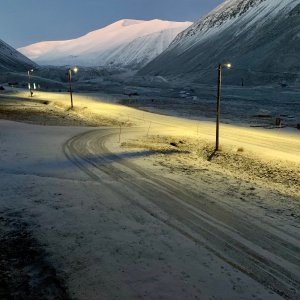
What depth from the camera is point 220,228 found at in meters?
13.6

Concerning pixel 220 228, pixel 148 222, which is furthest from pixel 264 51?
pixel 148 222

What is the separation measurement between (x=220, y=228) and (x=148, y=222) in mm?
2528

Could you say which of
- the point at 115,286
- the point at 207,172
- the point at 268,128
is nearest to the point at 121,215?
the point at 115,286

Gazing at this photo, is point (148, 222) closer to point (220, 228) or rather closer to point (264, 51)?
point (220, 228)

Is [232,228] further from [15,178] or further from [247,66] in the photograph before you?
[247,66]

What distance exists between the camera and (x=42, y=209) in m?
14.6

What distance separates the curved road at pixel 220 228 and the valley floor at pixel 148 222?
41 mm

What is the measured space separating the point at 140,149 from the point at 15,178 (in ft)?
35.7

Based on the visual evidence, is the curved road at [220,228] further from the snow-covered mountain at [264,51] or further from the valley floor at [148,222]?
the snow-covered mountain at [264,51]

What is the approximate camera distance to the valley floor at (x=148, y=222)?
985 cm

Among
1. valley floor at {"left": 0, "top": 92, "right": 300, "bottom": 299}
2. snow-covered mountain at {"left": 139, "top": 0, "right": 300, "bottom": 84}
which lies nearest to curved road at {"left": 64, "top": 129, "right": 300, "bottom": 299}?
valley floor at {"left": 0, "top": 92, "right": 300, "bottom": 299}

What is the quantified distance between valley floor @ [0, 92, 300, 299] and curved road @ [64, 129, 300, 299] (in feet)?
0.13

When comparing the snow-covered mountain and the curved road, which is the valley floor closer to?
the curved road

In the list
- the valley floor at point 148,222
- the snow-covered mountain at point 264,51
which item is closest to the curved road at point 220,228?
the valley floor at point 148,222
